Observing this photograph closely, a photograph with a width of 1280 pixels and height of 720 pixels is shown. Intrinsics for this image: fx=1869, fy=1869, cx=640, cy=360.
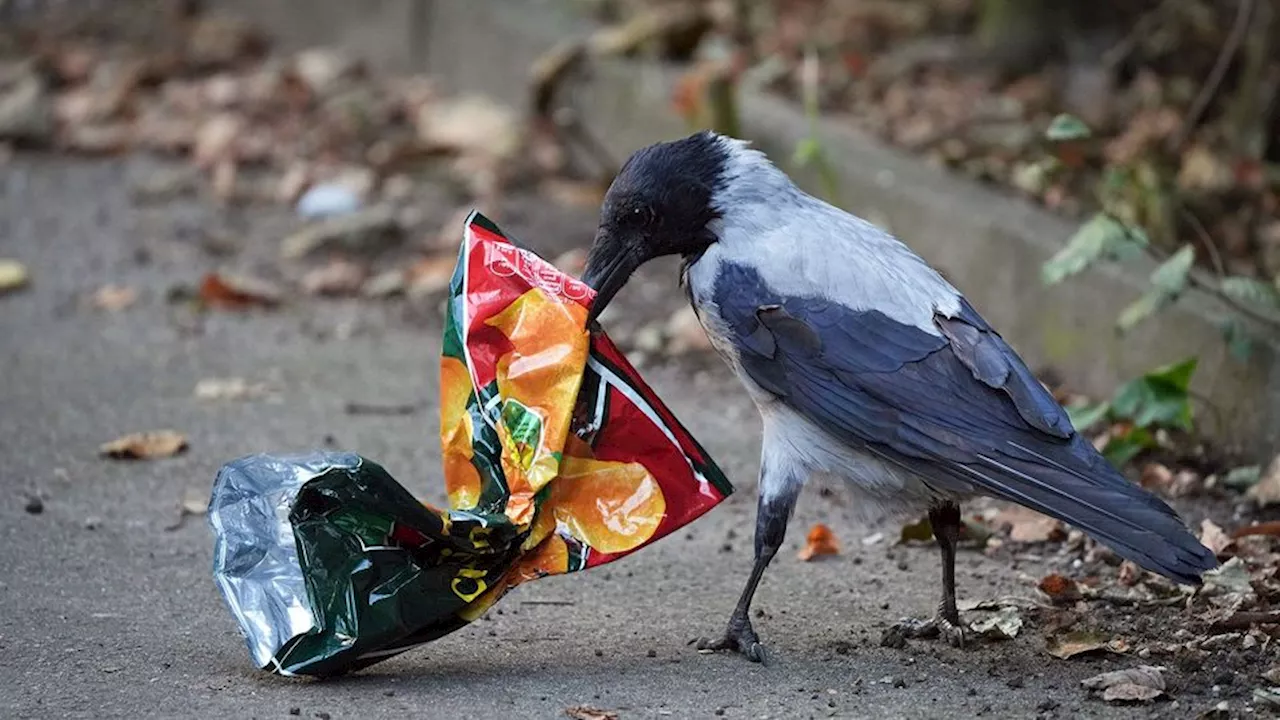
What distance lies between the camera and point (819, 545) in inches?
185

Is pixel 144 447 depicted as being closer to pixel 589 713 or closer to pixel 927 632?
pixel 589 713

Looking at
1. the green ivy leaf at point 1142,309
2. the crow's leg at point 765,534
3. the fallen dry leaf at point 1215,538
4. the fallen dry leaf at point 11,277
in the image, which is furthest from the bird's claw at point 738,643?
the fallen dry leaf at point 11,277

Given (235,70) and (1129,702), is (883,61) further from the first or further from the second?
(1129,702)

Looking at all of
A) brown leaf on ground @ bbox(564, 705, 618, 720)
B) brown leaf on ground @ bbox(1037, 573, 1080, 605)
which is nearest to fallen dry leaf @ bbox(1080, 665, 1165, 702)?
brown leaf on ground @ bbox(1037, 573, 1080, 605)

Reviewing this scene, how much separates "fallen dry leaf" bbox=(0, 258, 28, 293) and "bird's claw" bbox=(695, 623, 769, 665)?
4.19 m

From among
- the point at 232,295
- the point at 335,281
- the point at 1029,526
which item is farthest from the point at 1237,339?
the point at 232,295

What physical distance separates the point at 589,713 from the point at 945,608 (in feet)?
3.12

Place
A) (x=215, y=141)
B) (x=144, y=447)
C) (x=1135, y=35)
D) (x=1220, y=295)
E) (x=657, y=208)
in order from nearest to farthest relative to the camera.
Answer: (x=657, y=208), (x=1220, y=295), (x=144, y=447), (x=1135, y=35), (x=215, y=141)

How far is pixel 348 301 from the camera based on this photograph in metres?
7.16

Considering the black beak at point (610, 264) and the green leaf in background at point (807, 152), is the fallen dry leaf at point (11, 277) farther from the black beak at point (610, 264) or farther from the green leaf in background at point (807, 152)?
the black beak at point (610, 264)

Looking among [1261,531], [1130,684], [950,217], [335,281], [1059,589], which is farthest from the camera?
[335,281]

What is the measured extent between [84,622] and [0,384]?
88.7 inches

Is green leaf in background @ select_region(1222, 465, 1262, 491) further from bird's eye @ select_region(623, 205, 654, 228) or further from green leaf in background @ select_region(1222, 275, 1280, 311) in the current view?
bird's eye @ select_region(623, 205, 654, 228)

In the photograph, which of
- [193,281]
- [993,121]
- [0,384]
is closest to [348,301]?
[193,281]
